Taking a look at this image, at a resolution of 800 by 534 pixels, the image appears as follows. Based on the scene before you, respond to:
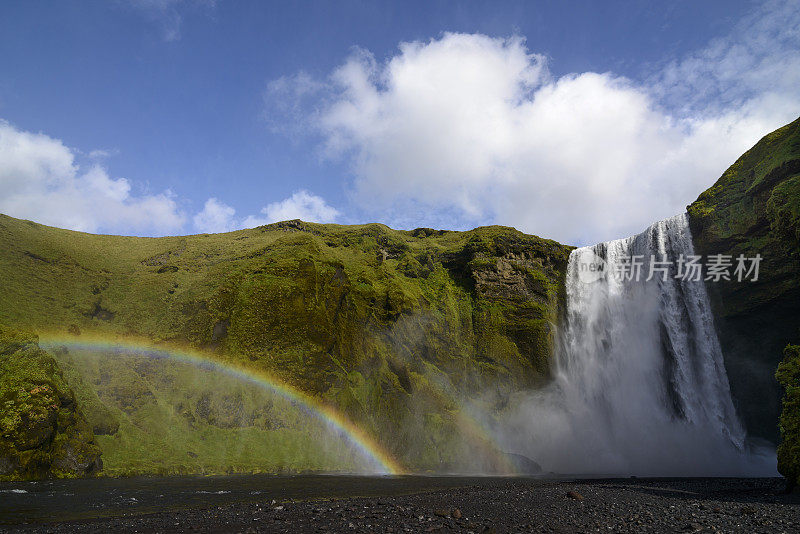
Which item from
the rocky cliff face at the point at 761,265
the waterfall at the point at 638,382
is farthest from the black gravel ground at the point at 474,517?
the waterfall at the point at 638,382

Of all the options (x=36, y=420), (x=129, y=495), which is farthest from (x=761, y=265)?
(x=36, y=420)

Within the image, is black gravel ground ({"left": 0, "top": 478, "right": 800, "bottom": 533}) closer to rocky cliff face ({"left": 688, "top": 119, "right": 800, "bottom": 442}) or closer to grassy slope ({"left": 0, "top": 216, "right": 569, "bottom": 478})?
grassy slope ({"left": 0, "top": 216, "right": 569, "bottom": 478})

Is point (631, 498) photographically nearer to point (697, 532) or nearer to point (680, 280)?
point (697, 532)

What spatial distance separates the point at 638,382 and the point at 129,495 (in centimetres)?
5133

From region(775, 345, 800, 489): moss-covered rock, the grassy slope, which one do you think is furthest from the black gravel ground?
the grassy slope

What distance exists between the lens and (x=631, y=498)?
19.8 metres

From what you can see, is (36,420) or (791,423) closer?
(791,423)

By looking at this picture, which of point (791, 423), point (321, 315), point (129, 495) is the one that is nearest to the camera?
point (129, 495)

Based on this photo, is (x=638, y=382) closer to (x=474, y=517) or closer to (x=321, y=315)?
(x=321, y=315)

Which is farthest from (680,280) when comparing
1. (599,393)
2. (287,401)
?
(287,401)

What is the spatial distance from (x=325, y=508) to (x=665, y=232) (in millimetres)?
50383

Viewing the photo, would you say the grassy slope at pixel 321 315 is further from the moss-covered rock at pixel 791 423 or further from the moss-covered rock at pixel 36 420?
the moss-covered rock at pixel 791 423

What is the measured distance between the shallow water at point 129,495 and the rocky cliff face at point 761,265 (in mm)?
39179

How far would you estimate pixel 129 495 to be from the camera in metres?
22.1
